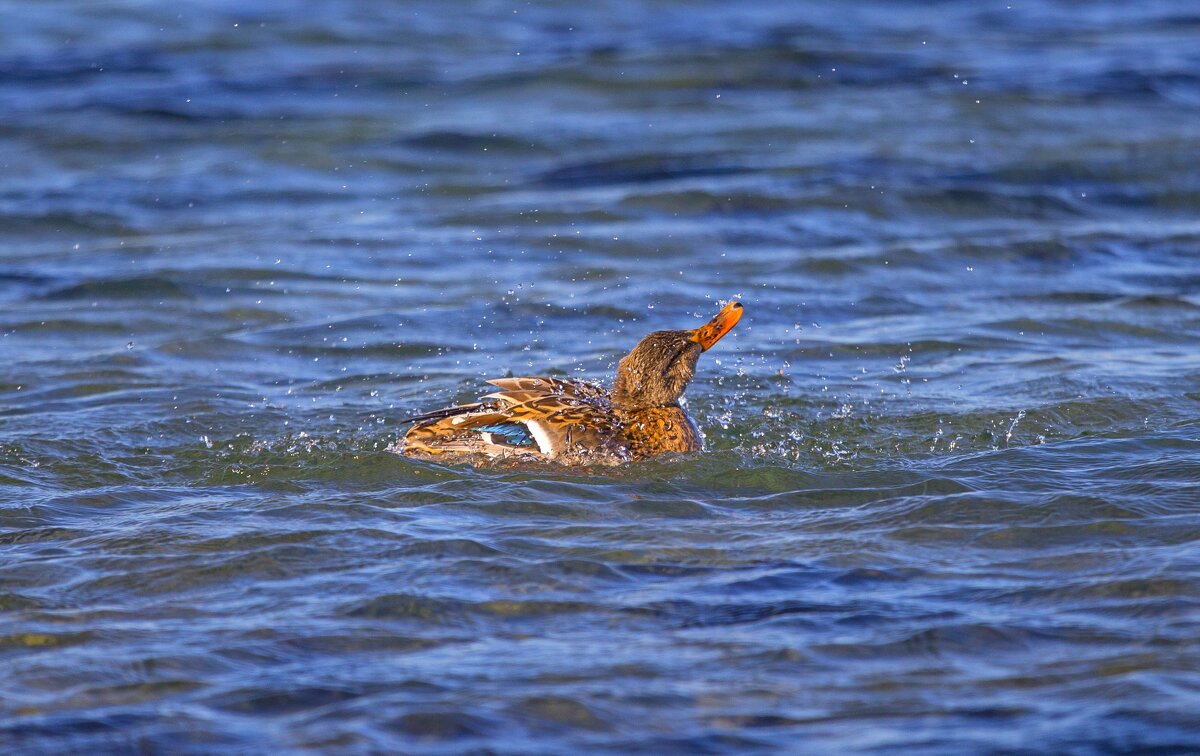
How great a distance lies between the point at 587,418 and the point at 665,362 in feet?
1.87

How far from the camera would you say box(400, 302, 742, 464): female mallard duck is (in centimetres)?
751

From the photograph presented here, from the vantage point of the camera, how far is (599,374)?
999cm

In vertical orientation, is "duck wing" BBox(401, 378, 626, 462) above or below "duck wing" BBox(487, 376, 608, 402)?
below

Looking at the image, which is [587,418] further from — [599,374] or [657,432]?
[599,374]

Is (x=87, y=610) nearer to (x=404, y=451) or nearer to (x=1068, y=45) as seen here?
(x=404, y=451)

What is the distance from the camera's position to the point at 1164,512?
261 inches

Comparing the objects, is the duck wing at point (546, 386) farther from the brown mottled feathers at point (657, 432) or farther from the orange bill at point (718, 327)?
the orange bill at point (718, 327)

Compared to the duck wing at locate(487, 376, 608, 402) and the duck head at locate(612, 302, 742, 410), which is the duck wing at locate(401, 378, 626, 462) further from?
the duck head at locate(612, 302, 742, 410)

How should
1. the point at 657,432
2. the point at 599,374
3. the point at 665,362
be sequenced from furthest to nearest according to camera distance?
the point at 599,374 → the point at 665,362 → the point at 657,432

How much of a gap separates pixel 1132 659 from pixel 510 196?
10013mm

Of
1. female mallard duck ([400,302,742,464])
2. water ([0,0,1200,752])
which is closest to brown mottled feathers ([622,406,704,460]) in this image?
female mallard duck ([400,302,742,464])

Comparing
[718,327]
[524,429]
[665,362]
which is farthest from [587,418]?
[718,327]

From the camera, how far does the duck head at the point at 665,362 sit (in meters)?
7.94

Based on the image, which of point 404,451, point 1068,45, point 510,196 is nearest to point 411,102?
point 510,196
